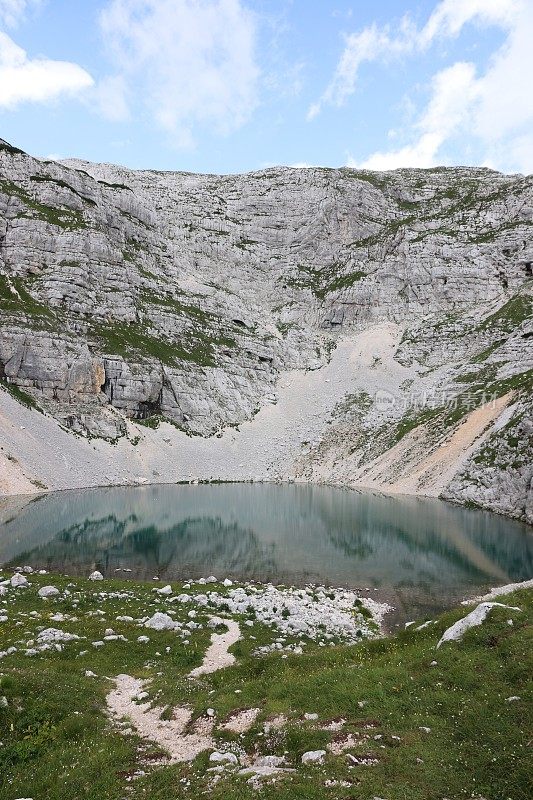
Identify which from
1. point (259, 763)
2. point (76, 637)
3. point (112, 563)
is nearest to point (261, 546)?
point (112, 563)

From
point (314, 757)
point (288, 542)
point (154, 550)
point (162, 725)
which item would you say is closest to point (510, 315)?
point (288, 542)

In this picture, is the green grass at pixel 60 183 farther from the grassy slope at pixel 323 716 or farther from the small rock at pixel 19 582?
the grassy slope at pixel 323 716

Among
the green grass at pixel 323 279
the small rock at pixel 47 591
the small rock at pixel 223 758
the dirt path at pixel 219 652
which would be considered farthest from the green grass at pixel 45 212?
the small rock at pixel 223 758

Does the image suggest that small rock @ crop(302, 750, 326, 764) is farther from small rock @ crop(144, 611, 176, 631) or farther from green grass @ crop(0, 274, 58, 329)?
green grass @ crop(0, 274, 58, 329)

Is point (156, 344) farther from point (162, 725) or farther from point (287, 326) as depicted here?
point (162, 725)

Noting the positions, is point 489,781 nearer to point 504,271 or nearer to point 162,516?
point 162,516

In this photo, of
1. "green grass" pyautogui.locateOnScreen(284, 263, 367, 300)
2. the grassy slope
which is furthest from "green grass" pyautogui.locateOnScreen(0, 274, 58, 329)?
the grassy slope
